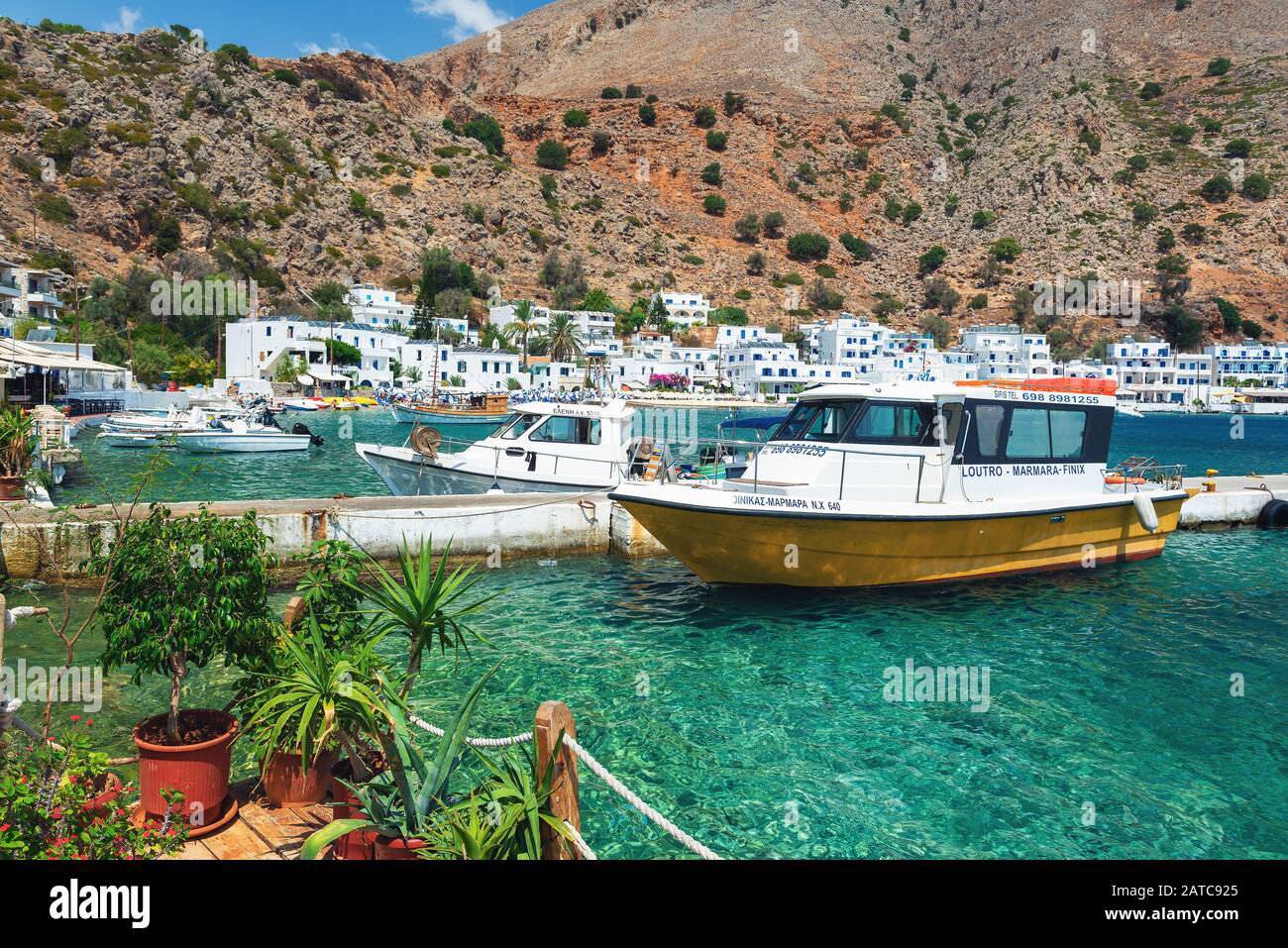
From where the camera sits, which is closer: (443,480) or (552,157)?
(443,480)

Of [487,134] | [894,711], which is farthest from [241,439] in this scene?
[487,134]

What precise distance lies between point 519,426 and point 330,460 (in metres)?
20.1

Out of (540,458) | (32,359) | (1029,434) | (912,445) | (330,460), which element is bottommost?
(330,460)

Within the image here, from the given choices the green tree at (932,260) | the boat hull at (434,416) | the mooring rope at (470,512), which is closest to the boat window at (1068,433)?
the mooring rope at (470,512)

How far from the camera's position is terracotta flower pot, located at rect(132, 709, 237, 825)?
5.10 m

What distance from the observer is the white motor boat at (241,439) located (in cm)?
3672

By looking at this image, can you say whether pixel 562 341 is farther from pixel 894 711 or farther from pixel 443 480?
pixel 894 711

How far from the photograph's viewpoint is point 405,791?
466 cm

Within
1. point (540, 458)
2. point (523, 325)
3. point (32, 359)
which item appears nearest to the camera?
point (540, 458)

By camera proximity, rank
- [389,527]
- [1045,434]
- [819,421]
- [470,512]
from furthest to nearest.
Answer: [470,512] → [1045,434] → [389,527] → [819,421]

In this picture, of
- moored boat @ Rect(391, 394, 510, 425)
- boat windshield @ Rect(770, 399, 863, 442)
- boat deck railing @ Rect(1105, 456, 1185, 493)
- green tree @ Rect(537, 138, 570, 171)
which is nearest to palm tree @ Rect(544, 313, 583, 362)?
moored boat @ Rect(391, 394, 510, 425)

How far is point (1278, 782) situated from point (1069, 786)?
2.19m

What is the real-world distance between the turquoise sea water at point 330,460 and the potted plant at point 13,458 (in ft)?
4.92
